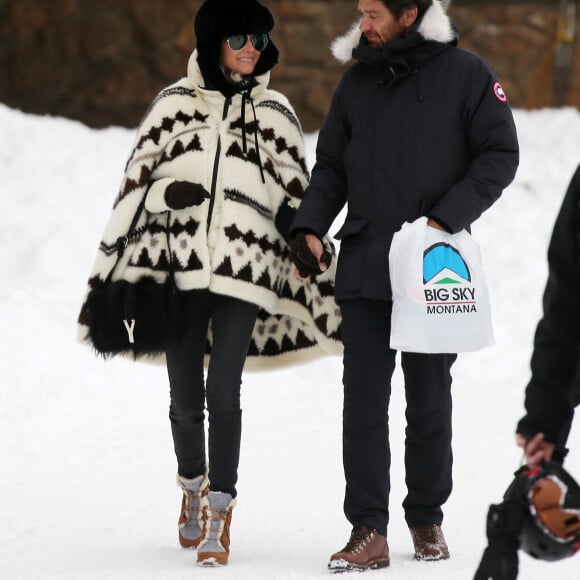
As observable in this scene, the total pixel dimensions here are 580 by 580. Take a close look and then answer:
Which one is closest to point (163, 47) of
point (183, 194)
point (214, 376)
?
point (183, 194)

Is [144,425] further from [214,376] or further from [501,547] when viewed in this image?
[501,547]

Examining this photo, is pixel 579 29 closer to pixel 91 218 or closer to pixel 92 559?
pixel 91 218

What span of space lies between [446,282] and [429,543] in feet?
2.85

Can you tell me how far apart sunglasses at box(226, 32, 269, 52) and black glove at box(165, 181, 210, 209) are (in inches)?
19.4

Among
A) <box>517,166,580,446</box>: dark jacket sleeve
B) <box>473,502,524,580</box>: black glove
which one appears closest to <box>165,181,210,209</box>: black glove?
<box>517,166,580,446</box>: dark jacket sleeve

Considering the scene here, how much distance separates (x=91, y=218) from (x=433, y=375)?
569 cm

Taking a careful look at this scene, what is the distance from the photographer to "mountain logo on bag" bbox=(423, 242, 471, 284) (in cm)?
454

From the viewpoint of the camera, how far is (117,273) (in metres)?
5.09

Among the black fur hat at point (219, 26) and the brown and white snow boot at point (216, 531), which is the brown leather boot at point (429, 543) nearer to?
the brown and white snow boot at point (216, 531)

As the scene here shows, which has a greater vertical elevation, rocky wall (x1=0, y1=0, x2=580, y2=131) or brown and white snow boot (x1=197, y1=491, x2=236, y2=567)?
rocky wall (x1=0, y1=0, x2=580, y2=131)

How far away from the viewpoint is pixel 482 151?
4684mm

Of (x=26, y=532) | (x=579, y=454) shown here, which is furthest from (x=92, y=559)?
(x=579, y=454)

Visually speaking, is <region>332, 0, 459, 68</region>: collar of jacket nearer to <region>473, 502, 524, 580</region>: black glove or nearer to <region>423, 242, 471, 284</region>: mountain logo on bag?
<region>423, 242, 471, 284</region>: mountain logo on bag

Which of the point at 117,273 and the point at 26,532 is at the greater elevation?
the point at 117,273
